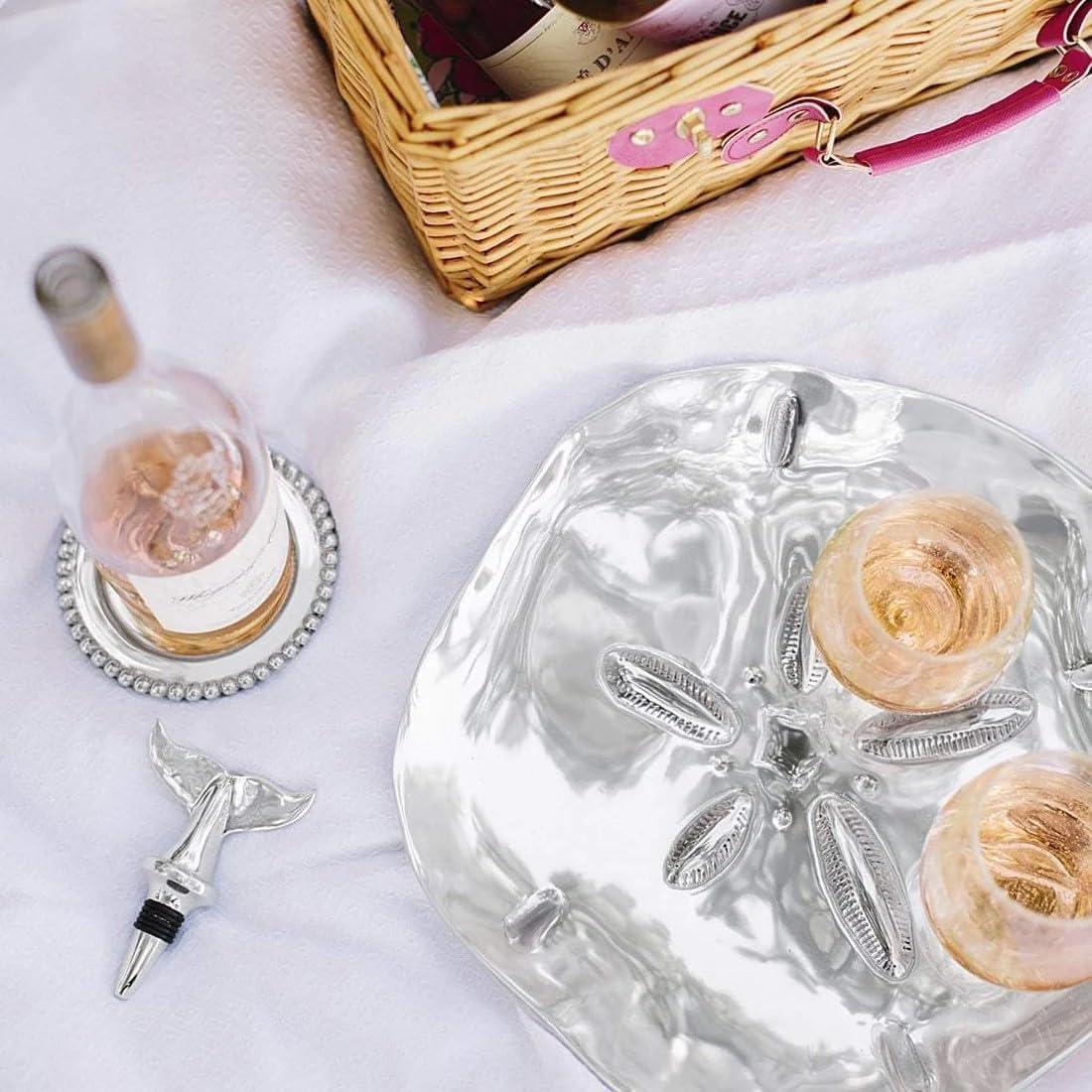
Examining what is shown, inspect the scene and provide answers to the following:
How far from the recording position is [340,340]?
61cm

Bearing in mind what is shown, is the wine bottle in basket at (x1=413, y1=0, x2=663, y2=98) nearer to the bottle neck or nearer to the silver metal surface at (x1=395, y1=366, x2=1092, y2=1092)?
the silver metal surface at (x1=395, y1=366, x2=1092, y2=1092)

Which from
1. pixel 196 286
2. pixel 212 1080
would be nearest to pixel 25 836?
pixel 212 1080

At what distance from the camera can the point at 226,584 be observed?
1.64 ft

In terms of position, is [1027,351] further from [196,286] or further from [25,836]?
[25,836]

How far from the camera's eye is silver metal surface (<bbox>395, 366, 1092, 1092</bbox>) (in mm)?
539

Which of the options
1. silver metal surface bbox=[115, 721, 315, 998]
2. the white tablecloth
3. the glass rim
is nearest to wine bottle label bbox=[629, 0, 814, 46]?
the white tablecloth

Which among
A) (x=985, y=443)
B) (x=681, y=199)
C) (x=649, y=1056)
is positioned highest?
(x=681, y=199)

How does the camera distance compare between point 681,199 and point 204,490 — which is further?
point 681,199

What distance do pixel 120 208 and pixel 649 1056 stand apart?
443 mm

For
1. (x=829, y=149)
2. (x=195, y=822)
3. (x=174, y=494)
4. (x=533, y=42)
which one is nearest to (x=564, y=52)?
(x=533, y=42)

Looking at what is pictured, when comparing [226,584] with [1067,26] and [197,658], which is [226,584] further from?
[1067,26]

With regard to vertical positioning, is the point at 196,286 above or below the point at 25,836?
above

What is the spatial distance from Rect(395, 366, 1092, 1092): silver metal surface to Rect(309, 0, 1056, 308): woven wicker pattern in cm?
9

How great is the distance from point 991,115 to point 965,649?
229mm
